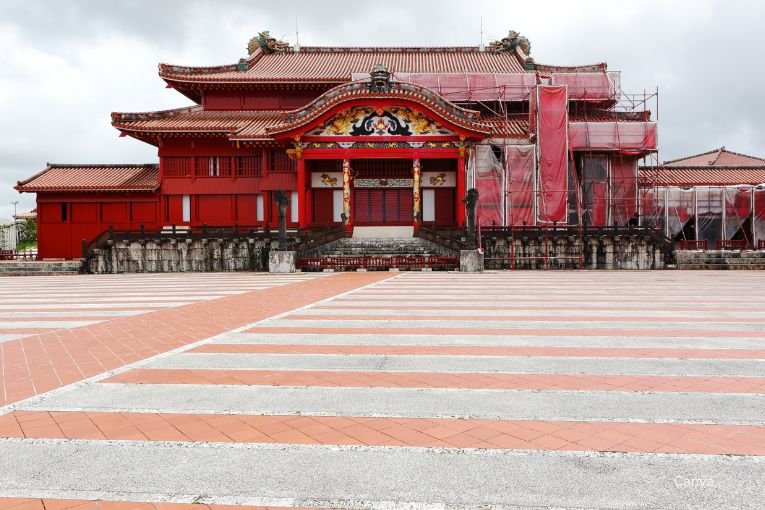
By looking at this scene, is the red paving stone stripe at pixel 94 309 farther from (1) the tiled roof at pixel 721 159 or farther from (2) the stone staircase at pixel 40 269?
(1) the tiled roof at pixel 721 159

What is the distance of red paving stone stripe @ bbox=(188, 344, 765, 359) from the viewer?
526cm

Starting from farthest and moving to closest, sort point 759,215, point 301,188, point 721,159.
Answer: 1. point 721,159
2. point 759,215
3. point 301,188

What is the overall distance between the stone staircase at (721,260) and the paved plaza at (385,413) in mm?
16821

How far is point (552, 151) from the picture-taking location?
26.0 metres

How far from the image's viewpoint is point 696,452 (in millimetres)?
2867

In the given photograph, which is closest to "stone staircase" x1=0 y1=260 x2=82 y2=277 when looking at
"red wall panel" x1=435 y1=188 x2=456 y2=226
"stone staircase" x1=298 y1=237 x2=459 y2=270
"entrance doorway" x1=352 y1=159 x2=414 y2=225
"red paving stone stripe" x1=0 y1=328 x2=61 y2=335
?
"stone staircase" x1=298 y1=237 x2=459 y2=270

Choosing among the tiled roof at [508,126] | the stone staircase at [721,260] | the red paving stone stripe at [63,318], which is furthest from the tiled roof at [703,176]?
the red paving stone stripe at [63,318]

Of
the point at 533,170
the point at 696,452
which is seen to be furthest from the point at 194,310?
the point at 533,170

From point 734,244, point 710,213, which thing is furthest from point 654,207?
point 734,244

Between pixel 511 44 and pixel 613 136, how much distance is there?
12.3 metres

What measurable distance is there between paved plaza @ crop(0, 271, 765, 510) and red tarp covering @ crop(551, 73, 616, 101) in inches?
988

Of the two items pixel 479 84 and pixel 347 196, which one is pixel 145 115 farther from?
pixel 479 84

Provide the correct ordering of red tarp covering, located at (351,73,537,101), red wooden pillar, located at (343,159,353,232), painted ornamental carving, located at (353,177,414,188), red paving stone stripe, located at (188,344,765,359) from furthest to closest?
red tarp covering, located at (351,73,537,101) < painted ornamental carving, located at (353,177,414,188) < red wooden pillar, located at (343,159,353,232) < red paving stone stripe, located at (188,344,765,359)

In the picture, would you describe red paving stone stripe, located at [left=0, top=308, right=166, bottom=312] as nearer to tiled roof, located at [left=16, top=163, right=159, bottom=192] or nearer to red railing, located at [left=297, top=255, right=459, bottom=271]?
red railing, located at [left=297, top=255, right=459, bottom=271]
